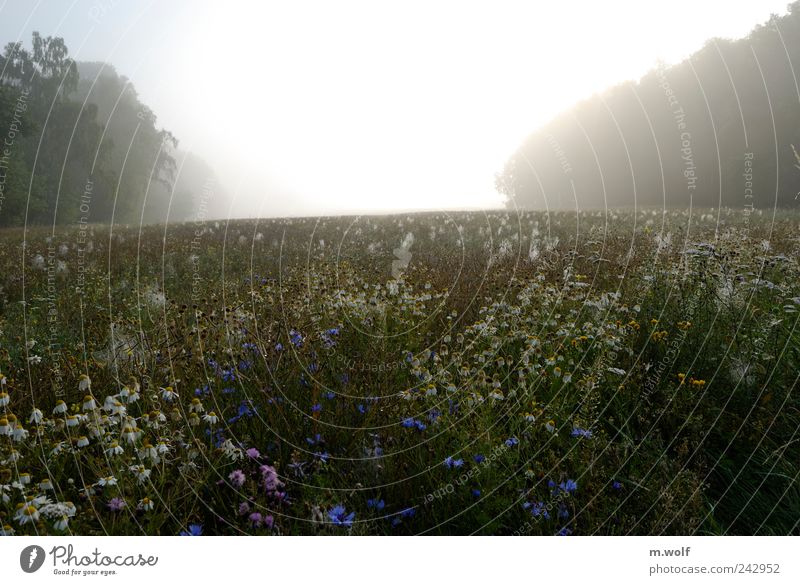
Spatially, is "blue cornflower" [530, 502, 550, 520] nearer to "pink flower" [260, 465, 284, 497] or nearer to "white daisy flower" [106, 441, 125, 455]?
"pink flower" [260, 465, 284, 497]

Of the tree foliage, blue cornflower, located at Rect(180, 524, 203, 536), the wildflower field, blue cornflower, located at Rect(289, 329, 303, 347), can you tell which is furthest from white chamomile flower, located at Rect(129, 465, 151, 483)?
the tree foliage

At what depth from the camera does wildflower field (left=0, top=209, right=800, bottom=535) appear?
7.56 feet

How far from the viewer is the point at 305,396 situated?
325 centimetres

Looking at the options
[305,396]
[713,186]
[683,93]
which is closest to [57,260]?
[305,396]

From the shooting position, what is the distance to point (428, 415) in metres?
3.01

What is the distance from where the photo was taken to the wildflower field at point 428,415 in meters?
2.30

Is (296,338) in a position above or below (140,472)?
above

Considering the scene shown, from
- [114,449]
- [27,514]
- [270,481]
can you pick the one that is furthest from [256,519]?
[27,514]

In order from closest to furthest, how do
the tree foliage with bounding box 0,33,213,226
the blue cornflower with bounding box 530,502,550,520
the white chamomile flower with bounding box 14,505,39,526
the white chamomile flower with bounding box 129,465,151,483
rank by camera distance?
1. the white chamomile flower with bounding box 14,505,39,526
2. the white chamomile flower with bounding box 129,465,151,483
3. the blue cornflower with bounding box 530,502,550,520
4. the tree foliage with bounding box 0,33,213,226

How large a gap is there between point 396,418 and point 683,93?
3963 cm

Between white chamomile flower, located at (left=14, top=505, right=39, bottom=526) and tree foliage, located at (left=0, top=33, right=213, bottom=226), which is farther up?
tree foliage, located at (left=0, top=33, right=213, bottom=226)

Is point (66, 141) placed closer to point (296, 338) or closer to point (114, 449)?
point (296, 338)

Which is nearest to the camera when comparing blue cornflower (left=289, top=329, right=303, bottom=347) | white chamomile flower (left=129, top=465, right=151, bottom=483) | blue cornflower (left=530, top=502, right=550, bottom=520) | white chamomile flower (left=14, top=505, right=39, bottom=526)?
white chamomile flower (left=14, top=505, right=39, bottom=526)

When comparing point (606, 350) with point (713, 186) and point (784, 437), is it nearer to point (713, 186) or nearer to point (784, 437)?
point (784, 437)
